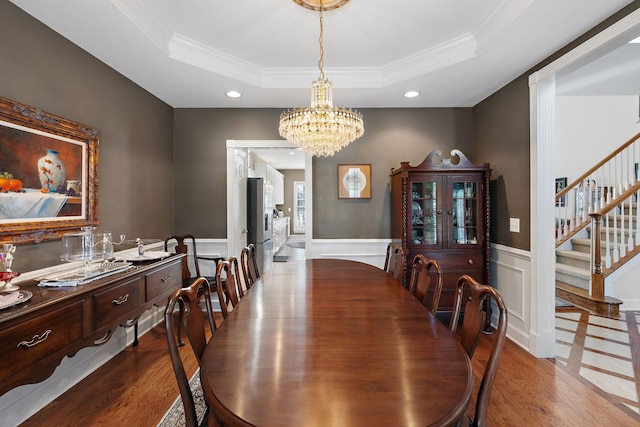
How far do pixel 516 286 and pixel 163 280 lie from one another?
10.6ft

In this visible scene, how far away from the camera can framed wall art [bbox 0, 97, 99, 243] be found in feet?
6.02

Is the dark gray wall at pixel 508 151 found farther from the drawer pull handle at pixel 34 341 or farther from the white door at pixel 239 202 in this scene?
the drawer pull handle at pixel 34 341

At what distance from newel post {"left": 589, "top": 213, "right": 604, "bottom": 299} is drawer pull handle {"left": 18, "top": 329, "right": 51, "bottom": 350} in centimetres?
536

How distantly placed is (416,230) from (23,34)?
3.47 meters

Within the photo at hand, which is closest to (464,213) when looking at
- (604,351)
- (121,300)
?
(604,351)

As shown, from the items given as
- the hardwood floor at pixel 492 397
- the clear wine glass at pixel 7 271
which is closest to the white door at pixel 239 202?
the hardwood floor at pixel 492 397

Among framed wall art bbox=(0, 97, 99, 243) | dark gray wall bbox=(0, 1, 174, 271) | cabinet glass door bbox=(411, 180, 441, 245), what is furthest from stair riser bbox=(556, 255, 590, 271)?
framed wall art bbox=(0, 97, 99, 243)

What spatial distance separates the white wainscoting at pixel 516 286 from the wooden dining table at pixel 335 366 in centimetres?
181

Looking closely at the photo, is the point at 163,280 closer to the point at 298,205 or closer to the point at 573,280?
the point at 573,280

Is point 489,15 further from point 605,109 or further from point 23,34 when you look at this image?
point 605,109

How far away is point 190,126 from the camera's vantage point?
3.79 meters

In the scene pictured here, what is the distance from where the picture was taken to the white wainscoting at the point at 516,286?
111 inches

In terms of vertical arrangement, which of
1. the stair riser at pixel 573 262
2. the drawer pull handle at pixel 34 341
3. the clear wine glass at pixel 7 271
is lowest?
the stair riser at pixel 573 262

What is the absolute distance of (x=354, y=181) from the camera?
380 centimetres
